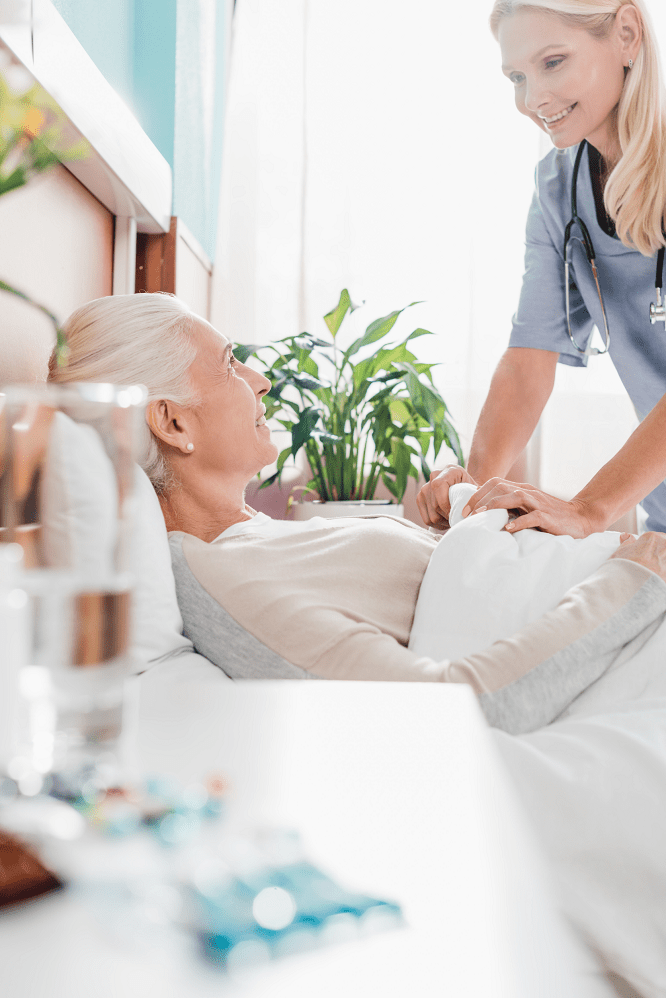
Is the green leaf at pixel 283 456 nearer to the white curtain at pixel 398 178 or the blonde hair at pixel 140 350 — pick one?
the white curtain at pixel 398 178

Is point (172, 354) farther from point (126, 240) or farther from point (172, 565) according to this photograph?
point (126, 240)

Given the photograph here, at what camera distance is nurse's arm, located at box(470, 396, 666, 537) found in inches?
47.3

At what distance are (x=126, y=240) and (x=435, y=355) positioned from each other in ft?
4.34

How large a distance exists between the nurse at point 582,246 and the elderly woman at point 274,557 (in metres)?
0.23

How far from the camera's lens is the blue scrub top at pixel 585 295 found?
1576mm

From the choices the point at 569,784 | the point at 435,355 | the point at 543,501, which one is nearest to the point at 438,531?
the point at 543,501

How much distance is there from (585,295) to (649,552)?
0.88 metres

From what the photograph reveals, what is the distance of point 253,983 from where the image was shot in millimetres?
230

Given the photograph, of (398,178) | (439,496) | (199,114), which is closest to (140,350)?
(439,496)

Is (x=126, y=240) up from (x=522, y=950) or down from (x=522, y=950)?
up

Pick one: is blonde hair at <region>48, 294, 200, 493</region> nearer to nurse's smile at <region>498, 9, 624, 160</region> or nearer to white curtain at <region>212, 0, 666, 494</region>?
nurse's smile at <region>498, 9, 624, 160</region>

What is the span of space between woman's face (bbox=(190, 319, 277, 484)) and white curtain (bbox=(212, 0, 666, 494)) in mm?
1436

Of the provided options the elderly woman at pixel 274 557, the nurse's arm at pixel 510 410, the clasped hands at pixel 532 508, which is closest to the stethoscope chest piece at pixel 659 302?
the nurse's arm at pixel 510 410

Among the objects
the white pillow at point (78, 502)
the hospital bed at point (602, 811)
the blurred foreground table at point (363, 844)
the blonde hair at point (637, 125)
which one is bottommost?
the hospital bed at point (602, 811)
